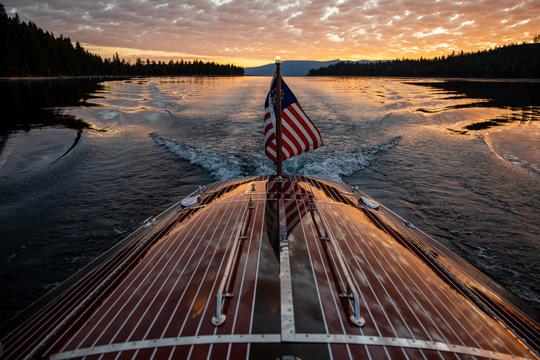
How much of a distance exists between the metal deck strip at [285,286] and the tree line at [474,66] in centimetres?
10858

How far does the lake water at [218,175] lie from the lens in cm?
612

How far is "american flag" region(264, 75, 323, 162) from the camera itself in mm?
5477

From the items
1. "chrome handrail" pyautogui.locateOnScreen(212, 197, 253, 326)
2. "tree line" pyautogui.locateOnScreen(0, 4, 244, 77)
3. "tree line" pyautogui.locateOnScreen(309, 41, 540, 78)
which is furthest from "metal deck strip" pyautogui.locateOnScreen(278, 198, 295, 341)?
"tree line" pyautogui.locateOnScreen(309, 41, 540, 78)

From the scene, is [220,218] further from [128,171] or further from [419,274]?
[128,171]

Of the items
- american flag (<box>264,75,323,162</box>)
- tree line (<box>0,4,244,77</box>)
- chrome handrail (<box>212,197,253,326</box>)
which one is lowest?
chrome handrail (<box>212,197,253,326</box>)

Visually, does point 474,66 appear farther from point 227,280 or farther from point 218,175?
point 227,280

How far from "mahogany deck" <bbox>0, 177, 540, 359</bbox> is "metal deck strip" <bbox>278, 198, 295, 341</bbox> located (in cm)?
1

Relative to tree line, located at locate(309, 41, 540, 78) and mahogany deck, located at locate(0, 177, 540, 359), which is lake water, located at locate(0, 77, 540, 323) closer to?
mahogany deck, located at locate(0, 177, 540, 359)

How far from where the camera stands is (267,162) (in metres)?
12.1

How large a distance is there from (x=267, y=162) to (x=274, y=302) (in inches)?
373

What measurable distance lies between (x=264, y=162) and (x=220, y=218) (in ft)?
24.1

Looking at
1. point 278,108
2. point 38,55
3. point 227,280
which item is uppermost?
point 38,55

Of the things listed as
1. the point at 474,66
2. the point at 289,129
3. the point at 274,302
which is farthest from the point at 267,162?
the point at 474,66

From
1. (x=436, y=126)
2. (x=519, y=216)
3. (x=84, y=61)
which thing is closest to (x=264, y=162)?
(x=519, y=216)
